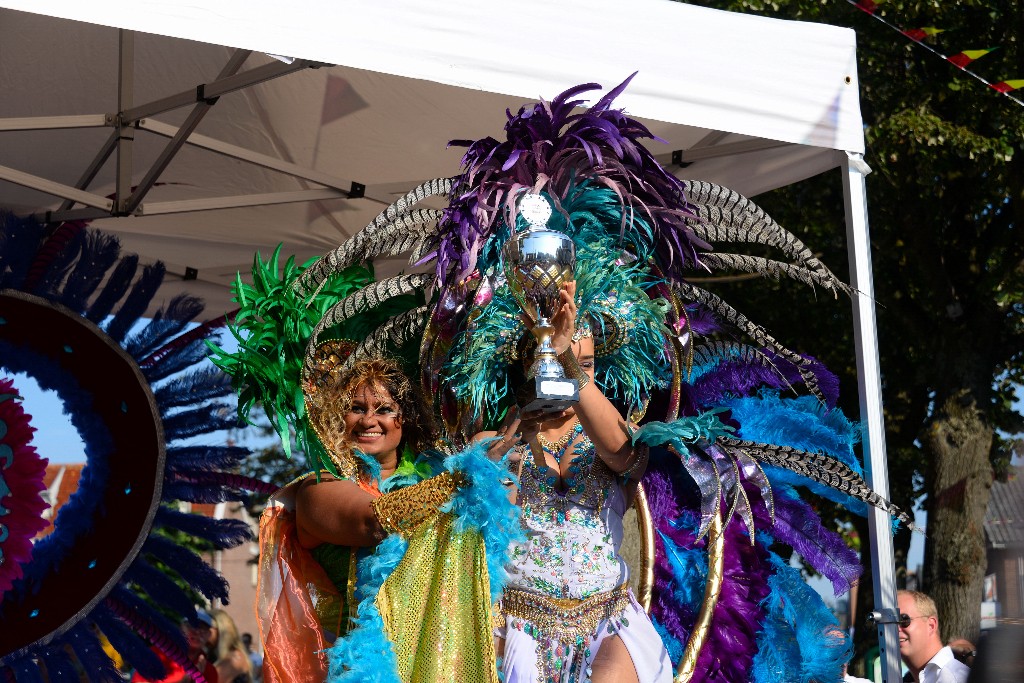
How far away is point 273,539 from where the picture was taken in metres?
3.13

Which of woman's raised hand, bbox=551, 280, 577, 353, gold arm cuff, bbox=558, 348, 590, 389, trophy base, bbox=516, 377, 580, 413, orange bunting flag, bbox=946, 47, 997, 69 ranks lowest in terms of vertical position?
trophy base, bbox=516, 377, 580, 413

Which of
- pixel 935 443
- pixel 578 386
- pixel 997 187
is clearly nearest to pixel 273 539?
pixel 578 386

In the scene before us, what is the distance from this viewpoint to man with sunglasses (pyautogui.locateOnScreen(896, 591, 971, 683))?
391 cm

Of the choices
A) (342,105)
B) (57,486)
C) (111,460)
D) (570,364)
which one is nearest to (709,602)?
(570,364)

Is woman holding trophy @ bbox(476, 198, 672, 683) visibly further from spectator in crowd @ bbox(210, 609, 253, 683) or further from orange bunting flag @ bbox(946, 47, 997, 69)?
spectator in crowd @ bbox(210, 609, 253, 683)

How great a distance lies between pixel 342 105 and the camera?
4.35 metres

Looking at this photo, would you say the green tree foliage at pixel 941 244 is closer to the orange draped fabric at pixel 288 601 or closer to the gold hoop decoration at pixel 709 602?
the gold hoop decoration at pixel 709 602

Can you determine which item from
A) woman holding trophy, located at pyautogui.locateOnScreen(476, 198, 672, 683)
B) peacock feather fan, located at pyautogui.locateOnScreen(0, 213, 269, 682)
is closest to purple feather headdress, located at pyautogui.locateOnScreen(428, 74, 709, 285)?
woman holding trophy, located at pyautogui.locateOnScreen(476, 198, 672, 683)

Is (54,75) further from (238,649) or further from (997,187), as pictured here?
(997,187)

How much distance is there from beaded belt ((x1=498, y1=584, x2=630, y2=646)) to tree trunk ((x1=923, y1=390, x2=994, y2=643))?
3.81 m

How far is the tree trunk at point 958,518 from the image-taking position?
6109mm

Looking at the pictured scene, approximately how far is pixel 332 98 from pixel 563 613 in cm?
231

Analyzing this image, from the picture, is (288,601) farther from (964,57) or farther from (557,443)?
(964,57)

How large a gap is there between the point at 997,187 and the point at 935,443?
1.45 meters
